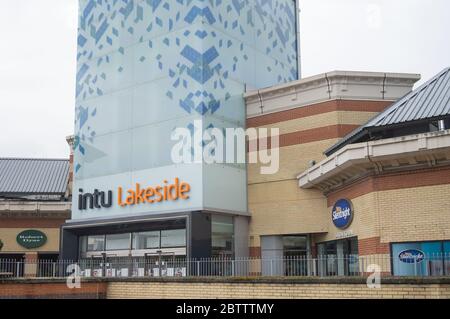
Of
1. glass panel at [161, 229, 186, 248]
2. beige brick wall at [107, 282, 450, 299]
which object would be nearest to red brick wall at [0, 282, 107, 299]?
beige brick wall at [107, 282, 450, 299]

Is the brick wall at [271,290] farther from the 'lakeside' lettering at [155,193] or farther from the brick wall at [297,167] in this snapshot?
the brick wall at [297,167]

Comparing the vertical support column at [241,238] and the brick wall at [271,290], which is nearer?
the brick wall at [271,290]

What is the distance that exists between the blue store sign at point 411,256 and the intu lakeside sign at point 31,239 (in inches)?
1106

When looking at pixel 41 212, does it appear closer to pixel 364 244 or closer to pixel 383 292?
pixel 364 244

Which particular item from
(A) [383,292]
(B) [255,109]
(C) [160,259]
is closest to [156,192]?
(C) [160,259]

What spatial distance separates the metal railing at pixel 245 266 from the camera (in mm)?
22406

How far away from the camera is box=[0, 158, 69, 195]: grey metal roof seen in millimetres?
46156

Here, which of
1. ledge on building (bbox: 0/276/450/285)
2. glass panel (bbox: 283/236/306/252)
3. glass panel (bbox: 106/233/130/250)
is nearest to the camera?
ledge on building (bbox: 0/276/450/285)

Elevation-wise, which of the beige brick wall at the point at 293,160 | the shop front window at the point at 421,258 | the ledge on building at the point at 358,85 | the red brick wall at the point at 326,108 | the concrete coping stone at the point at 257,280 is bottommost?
the concrete coping stone at the point at 257,280

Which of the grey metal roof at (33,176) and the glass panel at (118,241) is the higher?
the grey metal roof at (33,176)

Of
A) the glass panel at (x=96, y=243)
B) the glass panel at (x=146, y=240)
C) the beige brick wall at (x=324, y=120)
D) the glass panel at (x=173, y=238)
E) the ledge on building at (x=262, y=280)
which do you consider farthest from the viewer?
the glass panel at (x=96, y=243)

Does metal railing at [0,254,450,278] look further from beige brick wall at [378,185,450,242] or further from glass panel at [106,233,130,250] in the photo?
beige brick wall at [378,185,450,242]

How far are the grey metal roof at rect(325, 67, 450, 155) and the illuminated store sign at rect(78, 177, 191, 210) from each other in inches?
367

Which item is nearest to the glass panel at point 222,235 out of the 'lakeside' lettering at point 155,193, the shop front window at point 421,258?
the 'lakeside' lettering at point 155,193
